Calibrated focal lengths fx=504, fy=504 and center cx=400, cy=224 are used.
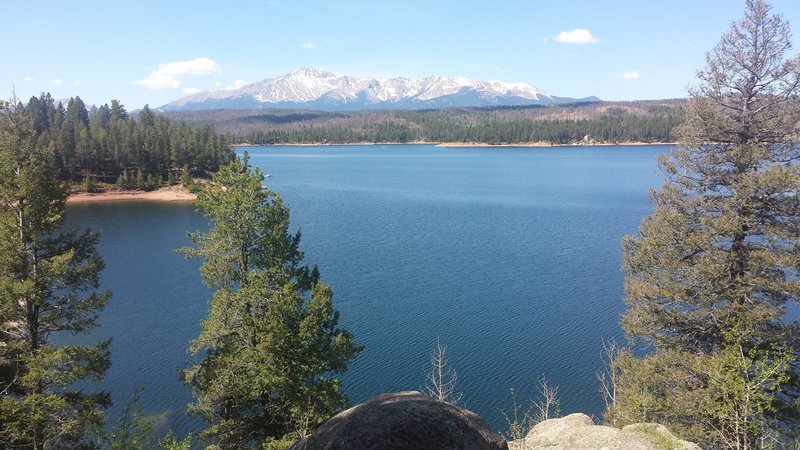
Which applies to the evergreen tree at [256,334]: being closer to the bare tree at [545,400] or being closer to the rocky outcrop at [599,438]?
the rocky outcrop at [599,438]

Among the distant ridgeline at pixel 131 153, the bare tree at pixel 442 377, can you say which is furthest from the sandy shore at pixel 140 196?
the bare tree at pixel 442 377

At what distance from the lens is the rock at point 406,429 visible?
895cm

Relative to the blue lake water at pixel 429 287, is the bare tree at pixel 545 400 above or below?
below

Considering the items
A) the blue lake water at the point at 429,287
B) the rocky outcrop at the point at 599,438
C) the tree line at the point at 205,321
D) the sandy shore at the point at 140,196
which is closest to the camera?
the rocky outcrop at the point at 599,438

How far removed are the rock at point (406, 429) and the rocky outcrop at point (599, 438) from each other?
11.4 feet

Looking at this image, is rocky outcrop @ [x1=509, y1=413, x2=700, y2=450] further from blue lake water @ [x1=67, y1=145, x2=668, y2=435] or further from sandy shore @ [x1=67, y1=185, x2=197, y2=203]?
sandy shore @ [x1=67, y1=185, x2=197, y2=203]

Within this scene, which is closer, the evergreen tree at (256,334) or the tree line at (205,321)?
the tree line at (205,321)

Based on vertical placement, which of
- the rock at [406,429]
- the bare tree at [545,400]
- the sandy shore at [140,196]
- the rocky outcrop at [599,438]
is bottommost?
the bare tree at [545,400]

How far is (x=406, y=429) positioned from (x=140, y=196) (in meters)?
102

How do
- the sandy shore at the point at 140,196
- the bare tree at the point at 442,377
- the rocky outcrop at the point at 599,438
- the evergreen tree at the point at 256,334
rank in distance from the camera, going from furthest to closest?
the sandy shore at the point at 140,196, the bare tree at the point at 442,377, the evergreen tree at the point at 256,334, the rocky outcrop at the point at 599,438

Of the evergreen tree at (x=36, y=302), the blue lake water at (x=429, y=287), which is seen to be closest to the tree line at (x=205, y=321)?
the evergreen tree at (x=36, y=302)

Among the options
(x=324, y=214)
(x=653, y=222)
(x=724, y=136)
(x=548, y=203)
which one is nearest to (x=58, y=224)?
(x=653, y=222)

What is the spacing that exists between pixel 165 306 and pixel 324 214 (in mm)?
40135

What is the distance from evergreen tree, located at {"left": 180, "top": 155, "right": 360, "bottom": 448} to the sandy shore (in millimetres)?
81159
